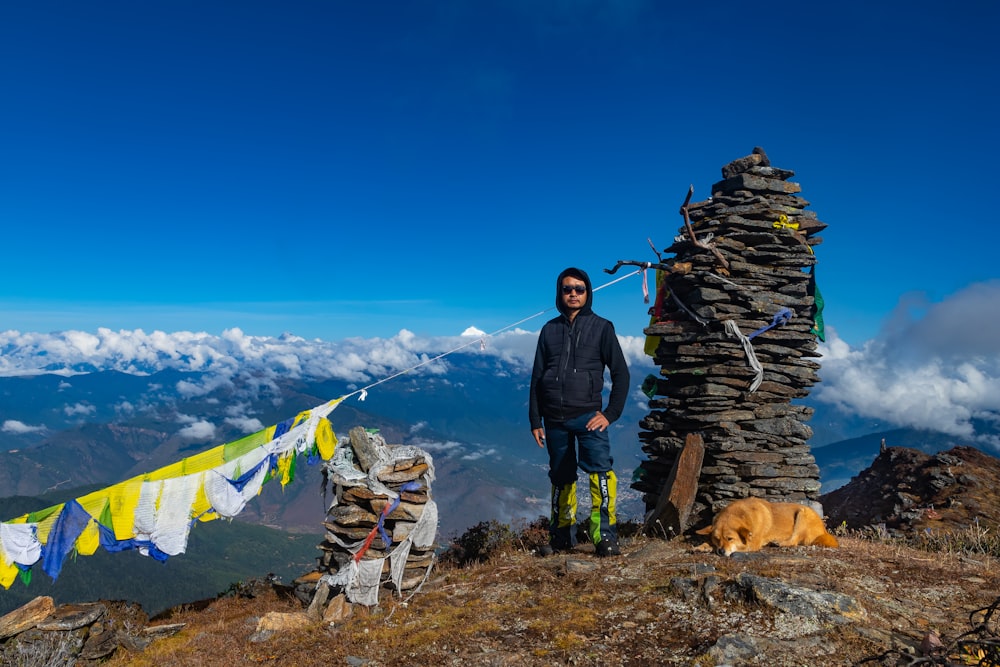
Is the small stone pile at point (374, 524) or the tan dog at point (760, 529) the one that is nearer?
the small stone pile at point (374, 524)

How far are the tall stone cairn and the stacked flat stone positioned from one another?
5074mm

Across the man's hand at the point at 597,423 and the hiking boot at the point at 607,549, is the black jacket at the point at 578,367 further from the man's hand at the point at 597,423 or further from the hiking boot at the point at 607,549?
the hiking boot at the point at 607,549

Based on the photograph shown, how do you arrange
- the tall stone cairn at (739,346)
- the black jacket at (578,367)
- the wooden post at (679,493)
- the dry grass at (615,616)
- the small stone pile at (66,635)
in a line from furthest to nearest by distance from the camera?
the tall stone cairn at (739,346), the wooden post at (679,493), the black jacket at (578,367), the small stone pile at (66,635), the dry grass at (615,616)

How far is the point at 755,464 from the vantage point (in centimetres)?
1068

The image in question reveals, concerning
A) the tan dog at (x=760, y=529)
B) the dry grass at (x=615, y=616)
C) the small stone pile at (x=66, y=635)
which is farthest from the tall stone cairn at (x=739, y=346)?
the small stone pile at (x=66, y=635)

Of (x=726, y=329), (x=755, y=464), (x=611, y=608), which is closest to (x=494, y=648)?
(x=611, y=608)

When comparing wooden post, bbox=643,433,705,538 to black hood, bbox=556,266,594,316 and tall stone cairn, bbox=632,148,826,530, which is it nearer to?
tall stone cairn, bbox=632,148,826,530

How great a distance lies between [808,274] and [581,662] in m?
9.89

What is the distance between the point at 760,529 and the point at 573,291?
450cm

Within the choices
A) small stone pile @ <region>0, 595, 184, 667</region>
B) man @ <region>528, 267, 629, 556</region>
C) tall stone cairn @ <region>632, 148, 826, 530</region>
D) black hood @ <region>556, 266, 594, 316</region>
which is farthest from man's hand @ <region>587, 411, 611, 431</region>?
small stone pile @ <region>0, 595, 184, 667</region>

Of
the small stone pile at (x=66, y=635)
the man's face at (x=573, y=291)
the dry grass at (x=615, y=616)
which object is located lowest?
the small stone pile at (x=66, y=635)

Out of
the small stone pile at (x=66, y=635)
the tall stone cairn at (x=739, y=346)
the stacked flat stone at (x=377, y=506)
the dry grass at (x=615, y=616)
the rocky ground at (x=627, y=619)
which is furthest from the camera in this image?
the tall stone cairn at (x=739, y=346)

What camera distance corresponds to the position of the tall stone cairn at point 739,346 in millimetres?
10844

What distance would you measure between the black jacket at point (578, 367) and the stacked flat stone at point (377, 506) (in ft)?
6.35
